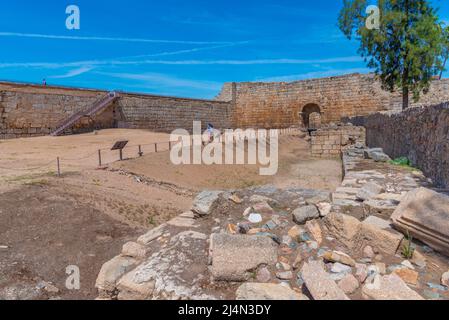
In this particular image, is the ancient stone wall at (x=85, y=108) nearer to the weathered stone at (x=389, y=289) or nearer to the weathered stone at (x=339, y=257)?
the weathered stone at (x=339, y=257)

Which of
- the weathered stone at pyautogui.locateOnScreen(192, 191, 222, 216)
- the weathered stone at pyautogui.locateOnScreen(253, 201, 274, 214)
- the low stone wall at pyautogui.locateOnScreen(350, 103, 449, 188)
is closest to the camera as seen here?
the weathered stone at pyautogui.locateOnScreen(253, 201, 274, 214)

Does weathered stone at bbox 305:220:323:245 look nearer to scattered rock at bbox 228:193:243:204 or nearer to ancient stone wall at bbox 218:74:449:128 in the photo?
scattered rock at bbox 228:193:243:204

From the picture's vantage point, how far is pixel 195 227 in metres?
4.05

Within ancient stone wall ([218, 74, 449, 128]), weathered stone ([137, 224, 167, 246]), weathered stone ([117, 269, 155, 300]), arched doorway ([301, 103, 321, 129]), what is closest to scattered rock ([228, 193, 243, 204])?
weathered stone ([137, 224, 167, 246])

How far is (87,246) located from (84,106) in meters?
17.7

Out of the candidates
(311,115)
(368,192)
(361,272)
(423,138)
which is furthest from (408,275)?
(311,115)

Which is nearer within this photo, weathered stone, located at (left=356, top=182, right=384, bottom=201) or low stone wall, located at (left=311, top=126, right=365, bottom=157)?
weathered stone, located at (left=356, top=182, right=384, bottom=201)

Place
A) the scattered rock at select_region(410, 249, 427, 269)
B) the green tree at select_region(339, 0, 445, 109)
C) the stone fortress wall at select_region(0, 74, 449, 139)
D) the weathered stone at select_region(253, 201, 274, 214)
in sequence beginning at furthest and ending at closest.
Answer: the stone fortress wall at select_region(0, 74, 449, 139) < the green tree at select_region(339, 0, 445, 109) < the weathered stone at select_region(253, 201, 274, 214) < the scattered rock at select_region(410, 249, 427, 269)

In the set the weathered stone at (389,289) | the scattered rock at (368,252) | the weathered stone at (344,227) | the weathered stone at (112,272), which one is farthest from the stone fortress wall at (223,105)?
the weathered stone at (112,272)

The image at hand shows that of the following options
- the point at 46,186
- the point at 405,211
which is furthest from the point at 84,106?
the point at 405,211

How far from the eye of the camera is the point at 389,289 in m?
2.42

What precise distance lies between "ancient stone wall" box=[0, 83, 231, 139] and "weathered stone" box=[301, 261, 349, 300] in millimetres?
19087

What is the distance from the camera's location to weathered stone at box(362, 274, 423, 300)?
2.35 m
